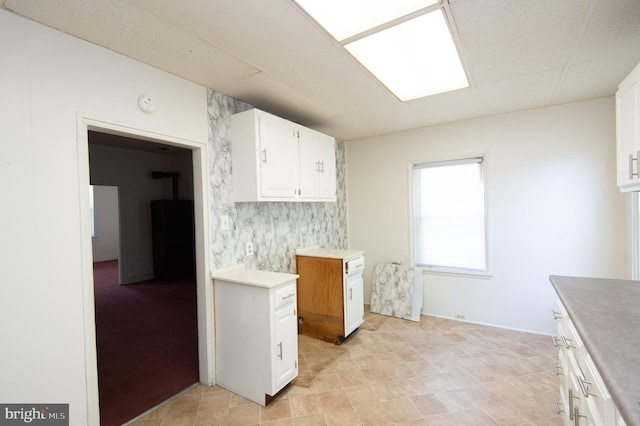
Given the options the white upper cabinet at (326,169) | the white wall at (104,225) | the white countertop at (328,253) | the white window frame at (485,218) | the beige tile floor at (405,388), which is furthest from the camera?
the white wall at (104,225)

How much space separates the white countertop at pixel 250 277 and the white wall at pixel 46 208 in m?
0.86

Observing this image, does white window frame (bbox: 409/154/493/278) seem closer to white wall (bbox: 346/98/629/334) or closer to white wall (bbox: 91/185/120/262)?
white wall (bbox: 346/98/629/334)

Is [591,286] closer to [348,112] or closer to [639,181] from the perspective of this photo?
[639,181]

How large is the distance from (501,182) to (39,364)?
163 inches

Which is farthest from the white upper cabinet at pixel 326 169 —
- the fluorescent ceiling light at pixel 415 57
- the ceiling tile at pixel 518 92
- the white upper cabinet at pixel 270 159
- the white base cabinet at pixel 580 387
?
the white base cabinet at pixel 580 387

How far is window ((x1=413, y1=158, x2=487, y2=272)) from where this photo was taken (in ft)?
11.4

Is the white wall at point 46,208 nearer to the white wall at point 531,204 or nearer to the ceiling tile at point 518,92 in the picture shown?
the ceiling tile at point 518,92

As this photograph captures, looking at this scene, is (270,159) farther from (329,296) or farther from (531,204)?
(531,204)

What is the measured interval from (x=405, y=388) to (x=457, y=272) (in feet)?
5.89

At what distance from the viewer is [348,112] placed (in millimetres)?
3053

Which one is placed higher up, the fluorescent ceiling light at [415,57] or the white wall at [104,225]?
the fluorescent ceiling light at [415,57]

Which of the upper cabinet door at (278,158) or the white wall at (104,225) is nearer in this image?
the upper cabinet door at (278,158)

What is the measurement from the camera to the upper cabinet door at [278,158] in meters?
2.46

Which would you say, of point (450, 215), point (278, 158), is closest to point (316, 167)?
point (278, 158)
